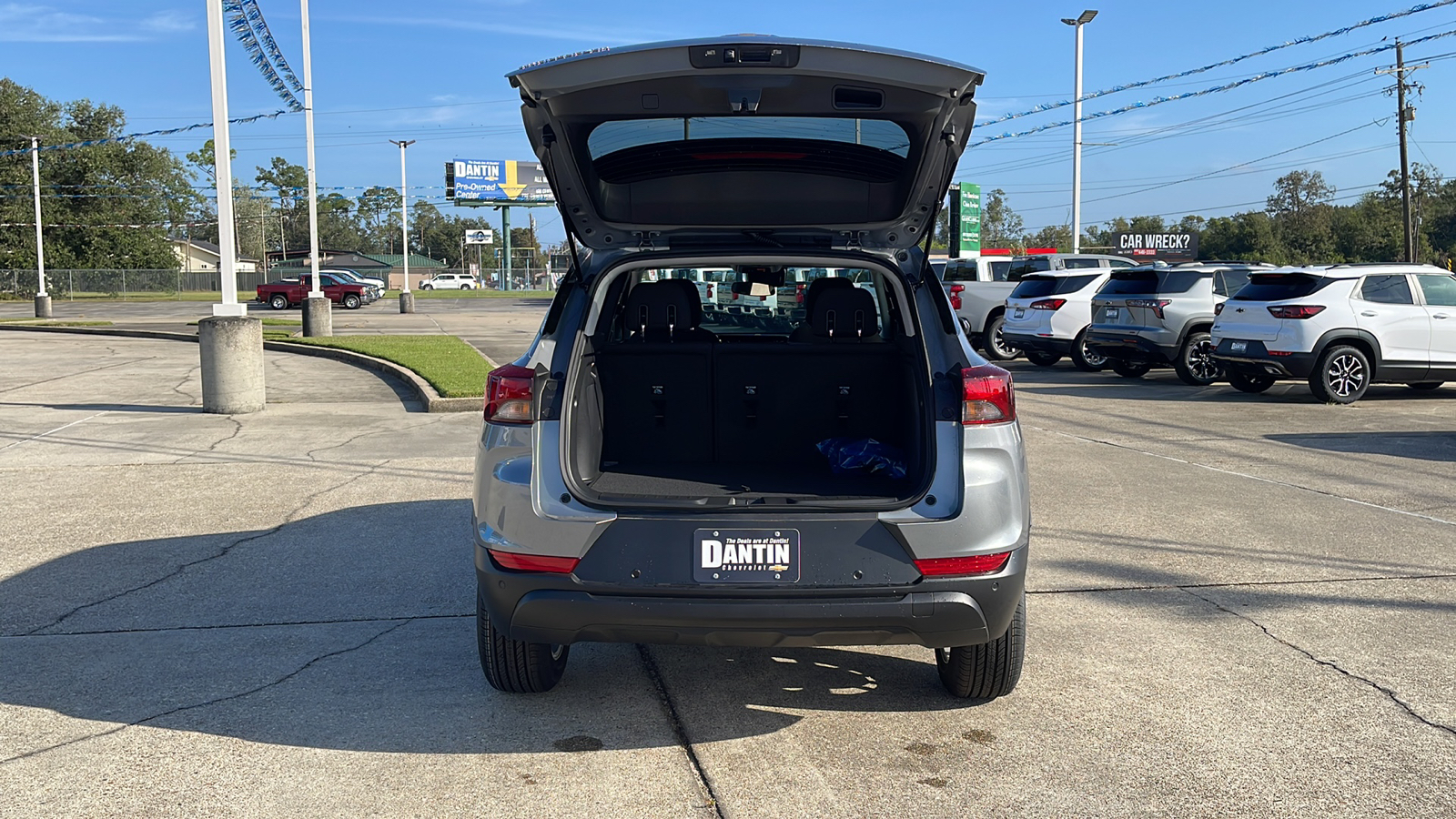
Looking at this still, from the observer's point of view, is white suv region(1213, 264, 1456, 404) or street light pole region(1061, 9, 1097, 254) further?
street light pole region(1061, 9, 1097, 254)

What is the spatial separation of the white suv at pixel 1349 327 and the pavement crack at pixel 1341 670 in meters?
9.21

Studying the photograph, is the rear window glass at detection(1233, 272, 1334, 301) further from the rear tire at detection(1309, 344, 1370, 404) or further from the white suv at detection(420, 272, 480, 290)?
the white suv at detection(420, 272, 480, 290)

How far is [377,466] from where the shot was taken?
9453 mm

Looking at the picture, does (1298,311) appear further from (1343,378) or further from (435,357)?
(435,357)

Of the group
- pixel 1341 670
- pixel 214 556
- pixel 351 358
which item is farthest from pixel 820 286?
pixel 351 358

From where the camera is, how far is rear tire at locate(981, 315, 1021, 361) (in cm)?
2239

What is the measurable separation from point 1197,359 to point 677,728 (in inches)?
556

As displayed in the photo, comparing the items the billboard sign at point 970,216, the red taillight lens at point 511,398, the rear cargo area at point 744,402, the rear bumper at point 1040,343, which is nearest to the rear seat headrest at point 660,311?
the rear cargo area at point 744,402

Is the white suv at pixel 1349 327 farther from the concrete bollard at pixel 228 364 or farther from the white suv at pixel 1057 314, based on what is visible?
the concrete bollard at pixel 228 364

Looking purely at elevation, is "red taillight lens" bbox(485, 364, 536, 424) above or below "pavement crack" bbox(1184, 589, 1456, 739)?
above

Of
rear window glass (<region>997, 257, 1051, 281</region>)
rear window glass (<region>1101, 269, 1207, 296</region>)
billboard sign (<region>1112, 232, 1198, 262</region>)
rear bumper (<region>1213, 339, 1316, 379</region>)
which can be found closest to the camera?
rear bumper (<region>1213, 339, 1316, 379</region>)

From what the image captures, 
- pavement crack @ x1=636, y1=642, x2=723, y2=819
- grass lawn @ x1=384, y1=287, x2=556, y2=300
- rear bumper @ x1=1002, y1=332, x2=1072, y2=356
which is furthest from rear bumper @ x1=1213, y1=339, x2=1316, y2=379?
grass lawn @ x1=384, y1=287, x2=556, y2=300

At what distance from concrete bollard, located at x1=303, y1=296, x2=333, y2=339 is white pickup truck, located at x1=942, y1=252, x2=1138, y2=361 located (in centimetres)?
1314

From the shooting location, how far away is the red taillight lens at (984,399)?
12.6ft
